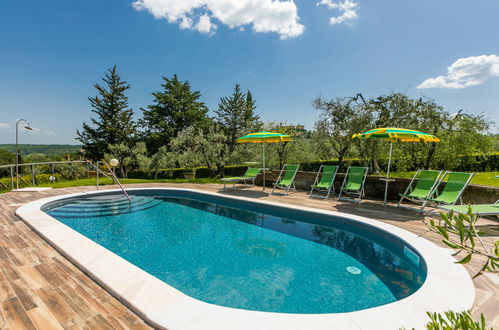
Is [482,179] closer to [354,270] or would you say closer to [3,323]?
[354,270]

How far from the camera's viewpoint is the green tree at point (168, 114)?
28.4 m

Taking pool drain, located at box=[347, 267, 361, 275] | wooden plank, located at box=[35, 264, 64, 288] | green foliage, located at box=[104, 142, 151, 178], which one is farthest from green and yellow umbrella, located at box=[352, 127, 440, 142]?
green foliage, located at box=[104, 142, 151, 178]

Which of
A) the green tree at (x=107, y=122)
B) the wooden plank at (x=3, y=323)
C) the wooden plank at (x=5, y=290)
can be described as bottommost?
the wooden plank at (x=3, y=323)

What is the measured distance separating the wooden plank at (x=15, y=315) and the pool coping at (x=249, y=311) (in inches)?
25.4

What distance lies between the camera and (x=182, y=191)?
9398 mm

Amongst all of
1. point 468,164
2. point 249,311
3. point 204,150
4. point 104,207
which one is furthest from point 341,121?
point 249,311

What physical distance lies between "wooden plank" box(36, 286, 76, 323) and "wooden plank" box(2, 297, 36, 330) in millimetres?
158

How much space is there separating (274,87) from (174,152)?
41.3ft

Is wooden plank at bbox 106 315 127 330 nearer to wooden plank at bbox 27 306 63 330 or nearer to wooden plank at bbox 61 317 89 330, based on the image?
wooden plank at bbox 61 317 89 330

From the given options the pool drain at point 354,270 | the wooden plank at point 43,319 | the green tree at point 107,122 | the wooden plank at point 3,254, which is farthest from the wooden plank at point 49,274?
the green tree at point 107,122

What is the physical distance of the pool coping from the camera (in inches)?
79.8

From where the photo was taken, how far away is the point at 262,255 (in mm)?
4250

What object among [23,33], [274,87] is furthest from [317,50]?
[23,33]

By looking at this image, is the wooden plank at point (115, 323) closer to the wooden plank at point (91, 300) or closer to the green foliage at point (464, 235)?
the wooden plank at point (91, 300)
